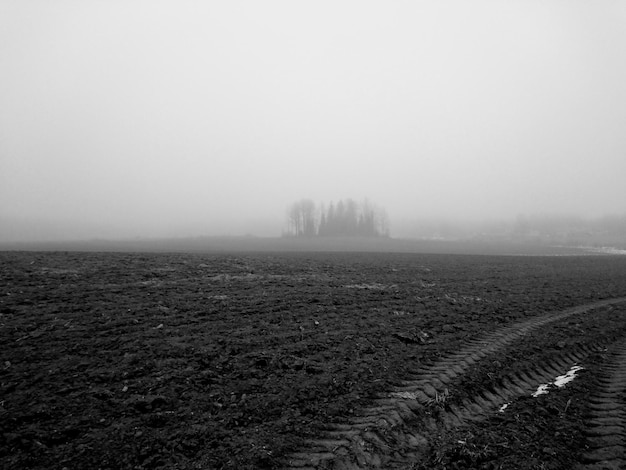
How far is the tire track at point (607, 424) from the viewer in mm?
4031

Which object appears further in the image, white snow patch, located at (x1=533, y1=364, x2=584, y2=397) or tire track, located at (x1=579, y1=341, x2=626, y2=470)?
white snow patch, located at (x1=533, y1=364, x2=584, y2=397)

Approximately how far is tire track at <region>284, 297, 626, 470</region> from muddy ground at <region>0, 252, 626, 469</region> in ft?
0.09

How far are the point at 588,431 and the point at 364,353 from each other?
3.90 meters

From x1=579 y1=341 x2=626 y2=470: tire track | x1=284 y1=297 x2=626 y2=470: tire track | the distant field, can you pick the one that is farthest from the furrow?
the distant field

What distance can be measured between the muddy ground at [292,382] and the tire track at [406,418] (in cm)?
3

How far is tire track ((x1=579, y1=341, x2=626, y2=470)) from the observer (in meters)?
4.03

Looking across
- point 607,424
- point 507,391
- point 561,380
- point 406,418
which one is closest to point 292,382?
point 406,418

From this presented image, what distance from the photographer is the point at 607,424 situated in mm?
4762

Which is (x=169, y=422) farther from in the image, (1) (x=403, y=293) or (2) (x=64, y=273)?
(2) (x=64, y=273)

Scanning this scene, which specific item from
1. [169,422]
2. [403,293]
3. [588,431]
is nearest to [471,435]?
[588,431]

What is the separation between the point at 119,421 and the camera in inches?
173

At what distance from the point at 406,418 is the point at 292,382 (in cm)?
208

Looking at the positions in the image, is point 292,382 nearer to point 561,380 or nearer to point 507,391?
point 507,391

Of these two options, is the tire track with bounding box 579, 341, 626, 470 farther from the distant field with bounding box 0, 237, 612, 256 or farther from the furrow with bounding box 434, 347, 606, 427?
the distant field with bounding box 0, 237, 612, 256
